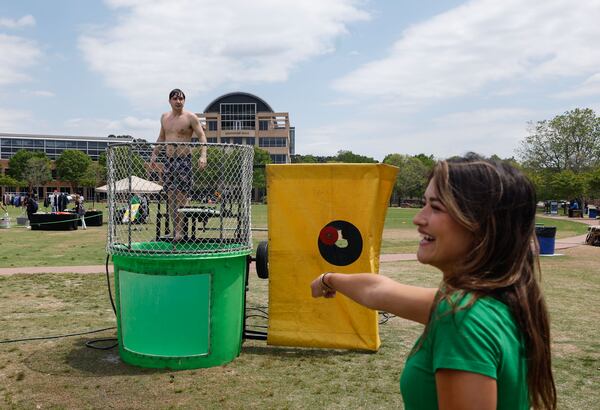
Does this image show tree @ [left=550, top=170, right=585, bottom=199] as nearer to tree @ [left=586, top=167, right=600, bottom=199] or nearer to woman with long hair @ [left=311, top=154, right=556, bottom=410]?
tree @ [left=586, top=167, right=600, bottom=199]

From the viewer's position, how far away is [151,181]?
6449mm

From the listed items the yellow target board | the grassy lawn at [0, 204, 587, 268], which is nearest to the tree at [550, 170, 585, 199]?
the grassy lawn at [0, 204, 587, 268]

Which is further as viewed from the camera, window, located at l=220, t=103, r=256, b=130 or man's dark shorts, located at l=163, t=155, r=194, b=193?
window, located at l=220, t=103, r=256, b=130

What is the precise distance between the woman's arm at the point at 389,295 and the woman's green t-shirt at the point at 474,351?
23 cm

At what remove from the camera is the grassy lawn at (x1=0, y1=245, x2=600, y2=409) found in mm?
5070

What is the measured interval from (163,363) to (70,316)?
10.7 ft

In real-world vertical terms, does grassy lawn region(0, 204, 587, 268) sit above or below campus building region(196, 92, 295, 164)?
below

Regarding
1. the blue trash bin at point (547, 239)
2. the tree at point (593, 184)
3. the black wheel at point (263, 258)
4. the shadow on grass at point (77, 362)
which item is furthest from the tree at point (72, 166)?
the black wheel at point (263, 258)

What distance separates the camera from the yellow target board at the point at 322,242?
659 cm

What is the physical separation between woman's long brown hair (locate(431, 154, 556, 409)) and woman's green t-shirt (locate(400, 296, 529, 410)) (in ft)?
0.14

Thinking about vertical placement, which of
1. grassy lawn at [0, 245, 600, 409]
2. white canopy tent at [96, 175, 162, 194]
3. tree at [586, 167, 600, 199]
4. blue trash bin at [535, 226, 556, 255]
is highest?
tree at [586, 167, 600, 199]

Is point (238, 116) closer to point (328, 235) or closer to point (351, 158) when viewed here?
point (351, 158)

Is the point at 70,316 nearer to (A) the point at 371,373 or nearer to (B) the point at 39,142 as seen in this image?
(A) the point at 371,373

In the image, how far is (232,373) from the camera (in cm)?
588
